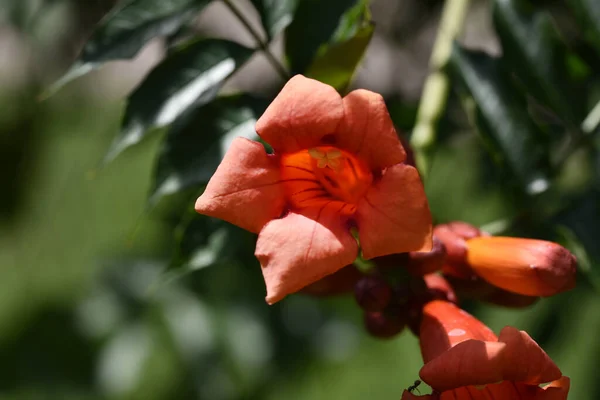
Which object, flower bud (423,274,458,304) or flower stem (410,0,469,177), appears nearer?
flower bud (423,274,458,304)

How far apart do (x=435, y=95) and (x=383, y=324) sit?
728 mm

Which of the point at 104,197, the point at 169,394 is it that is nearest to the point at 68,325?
the point at 169,394

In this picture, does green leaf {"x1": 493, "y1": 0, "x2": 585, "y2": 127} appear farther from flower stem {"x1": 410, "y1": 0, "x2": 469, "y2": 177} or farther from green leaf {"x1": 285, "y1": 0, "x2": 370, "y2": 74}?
green leaf {"x1": 285, "y1": 0, "x2": 370, "y2": 74}

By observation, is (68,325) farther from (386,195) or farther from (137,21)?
(386,195)

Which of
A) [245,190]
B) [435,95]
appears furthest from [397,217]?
[435,95]

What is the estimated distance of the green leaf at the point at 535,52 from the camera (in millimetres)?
1782

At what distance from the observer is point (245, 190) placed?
1.36m

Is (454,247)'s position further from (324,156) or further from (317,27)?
(317,27)

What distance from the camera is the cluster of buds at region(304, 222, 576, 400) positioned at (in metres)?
1.28

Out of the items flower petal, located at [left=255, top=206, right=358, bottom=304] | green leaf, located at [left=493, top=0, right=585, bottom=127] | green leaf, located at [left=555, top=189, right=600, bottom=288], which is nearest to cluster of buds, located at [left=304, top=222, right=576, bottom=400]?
green leaf, located at [left=555, top=189, right=600, bottom=288]

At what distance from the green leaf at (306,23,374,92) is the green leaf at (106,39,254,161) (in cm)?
17

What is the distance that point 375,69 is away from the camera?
18.7 feet

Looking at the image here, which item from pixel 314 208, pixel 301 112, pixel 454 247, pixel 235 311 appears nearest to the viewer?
pixel 301 112

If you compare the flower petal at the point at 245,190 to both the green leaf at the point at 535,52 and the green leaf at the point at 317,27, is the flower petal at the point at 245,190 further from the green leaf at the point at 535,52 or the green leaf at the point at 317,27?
the green leaf at the point at 535,52
